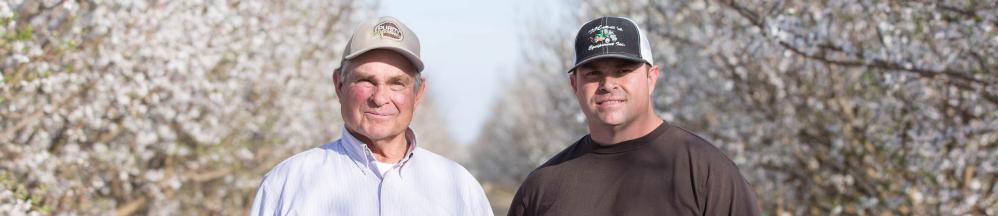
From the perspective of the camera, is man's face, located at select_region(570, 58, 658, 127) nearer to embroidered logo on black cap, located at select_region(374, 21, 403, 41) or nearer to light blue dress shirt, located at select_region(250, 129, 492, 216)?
light blue dress shirt, located at select_region(250, 129, 492, 216)

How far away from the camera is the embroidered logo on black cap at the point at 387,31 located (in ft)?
11.1

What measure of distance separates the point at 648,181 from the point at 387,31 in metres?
1.06

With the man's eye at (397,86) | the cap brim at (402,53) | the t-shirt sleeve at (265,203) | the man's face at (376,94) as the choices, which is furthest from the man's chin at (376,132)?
the t-shirt sleeve at (265,203)

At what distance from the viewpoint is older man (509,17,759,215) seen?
3592 millimetres

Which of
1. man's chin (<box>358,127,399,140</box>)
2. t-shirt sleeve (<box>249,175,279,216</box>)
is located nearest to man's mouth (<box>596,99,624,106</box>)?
man's chin (<box>358,127,399,140</box>)

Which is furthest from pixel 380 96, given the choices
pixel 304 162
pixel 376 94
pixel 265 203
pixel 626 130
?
pixel 626 130

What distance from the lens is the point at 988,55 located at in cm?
682

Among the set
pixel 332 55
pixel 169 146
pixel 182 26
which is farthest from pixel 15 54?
pixel 332 55

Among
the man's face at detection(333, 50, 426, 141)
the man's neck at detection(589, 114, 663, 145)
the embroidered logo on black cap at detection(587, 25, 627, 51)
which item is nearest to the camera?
the man's face at detection(333, 50, 426, 141)

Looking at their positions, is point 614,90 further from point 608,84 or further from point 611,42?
point 611,42

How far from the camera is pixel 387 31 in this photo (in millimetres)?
3408

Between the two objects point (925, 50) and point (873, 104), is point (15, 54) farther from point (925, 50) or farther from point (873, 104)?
point (873, 104)

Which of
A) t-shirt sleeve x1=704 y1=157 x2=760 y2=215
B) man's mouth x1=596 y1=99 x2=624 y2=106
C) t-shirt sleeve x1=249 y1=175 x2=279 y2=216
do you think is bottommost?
t-shirt sleeve x1=704 y1=157 x2=760 y2=215

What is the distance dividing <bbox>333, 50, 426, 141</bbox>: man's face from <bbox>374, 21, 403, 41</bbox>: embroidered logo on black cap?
0.07 m
